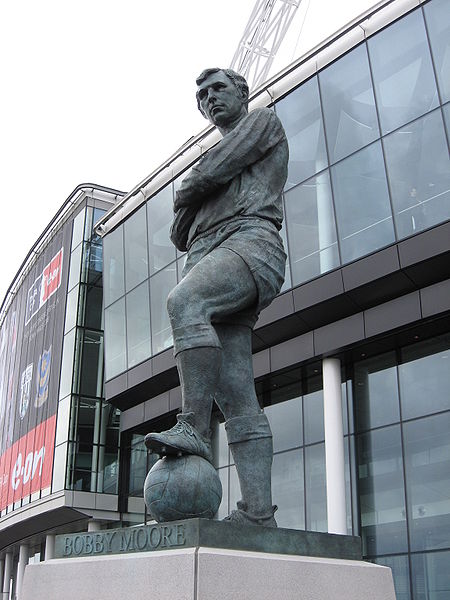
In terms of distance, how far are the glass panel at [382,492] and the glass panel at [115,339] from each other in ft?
30.8

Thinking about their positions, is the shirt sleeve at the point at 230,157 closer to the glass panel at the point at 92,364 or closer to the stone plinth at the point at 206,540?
the stone plinth at the point at 206,540

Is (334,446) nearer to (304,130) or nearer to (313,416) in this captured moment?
(313,416)

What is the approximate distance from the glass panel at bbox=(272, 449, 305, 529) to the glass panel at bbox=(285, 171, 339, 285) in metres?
4.52

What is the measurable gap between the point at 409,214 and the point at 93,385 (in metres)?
16.0

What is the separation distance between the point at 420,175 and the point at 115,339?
1218cm

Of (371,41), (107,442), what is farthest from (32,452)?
(371,41)

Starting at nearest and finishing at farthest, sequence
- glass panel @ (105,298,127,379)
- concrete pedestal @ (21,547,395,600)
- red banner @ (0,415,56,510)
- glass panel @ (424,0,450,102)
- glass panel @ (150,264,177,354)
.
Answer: concrete pedestal @ (21,547,395,600) → glass panel @ (424,0,450,102) → glass panel @ (150,264,177,354) → glass panel @ (105,298,127,379) → red banner @ (0,415,56,510)

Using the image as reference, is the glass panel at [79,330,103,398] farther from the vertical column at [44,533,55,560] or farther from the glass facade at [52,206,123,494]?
the vertical column at [44,533,55,560]

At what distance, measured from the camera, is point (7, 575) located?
1596 inches

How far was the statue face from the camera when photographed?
4.85m

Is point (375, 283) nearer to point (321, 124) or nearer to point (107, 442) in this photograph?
point (321, 124)

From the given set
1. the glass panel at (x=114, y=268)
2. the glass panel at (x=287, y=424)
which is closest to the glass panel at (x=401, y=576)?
the glass panel at (x=287, y=424)

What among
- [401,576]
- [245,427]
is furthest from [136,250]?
[245,427]

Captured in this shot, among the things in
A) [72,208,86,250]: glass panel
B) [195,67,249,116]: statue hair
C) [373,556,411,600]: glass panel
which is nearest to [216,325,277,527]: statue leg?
[195,67,249,116]: statue hair
